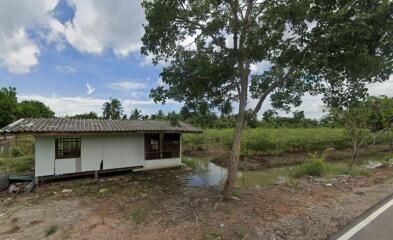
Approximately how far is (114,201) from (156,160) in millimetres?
6544

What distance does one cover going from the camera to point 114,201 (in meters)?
7.84

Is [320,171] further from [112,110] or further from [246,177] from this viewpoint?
[112,110]

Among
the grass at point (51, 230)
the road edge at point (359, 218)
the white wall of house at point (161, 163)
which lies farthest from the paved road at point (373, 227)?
the white wall of house at point (161, 163)

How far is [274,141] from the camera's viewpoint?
20.0m

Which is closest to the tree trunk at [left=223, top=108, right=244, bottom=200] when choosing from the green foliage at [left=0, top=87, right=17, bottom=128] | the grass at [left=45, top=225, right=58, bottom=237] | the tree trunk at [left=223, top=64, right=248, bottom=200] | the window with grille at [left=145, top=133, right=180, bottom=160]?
the tree trunk at [left=223, top=64, right=248, bottom=200]

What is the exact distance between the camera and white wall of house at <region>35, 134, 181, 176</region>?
10915mm

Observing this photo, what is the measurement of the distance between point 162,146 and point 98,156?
3728mm

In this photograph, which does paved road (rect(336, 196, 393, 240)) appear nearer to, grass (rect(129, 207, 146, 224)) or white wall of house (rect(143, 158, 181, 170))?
grass (rect(129, 207, 146, 224))

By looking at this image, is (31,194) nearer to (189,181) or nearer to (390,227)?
(189,181)

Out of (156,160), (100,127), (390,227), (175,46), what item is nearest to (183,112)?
(175,46)

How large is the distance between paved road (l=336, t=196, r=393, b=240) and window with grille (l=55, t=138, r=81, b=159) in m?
11.0

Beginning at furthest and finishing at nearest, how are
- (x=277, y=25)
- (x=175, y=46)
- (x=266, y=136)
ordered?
(x=266, y=136)
(x=175, y=46)
(x=277, y=25)

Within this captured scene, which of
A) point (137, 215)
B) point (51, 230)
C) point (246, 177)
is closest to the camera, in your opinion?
point (51, 230)

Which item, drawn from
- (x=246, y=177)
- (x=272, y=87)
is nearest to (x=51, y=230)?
(x=272, y=87)
